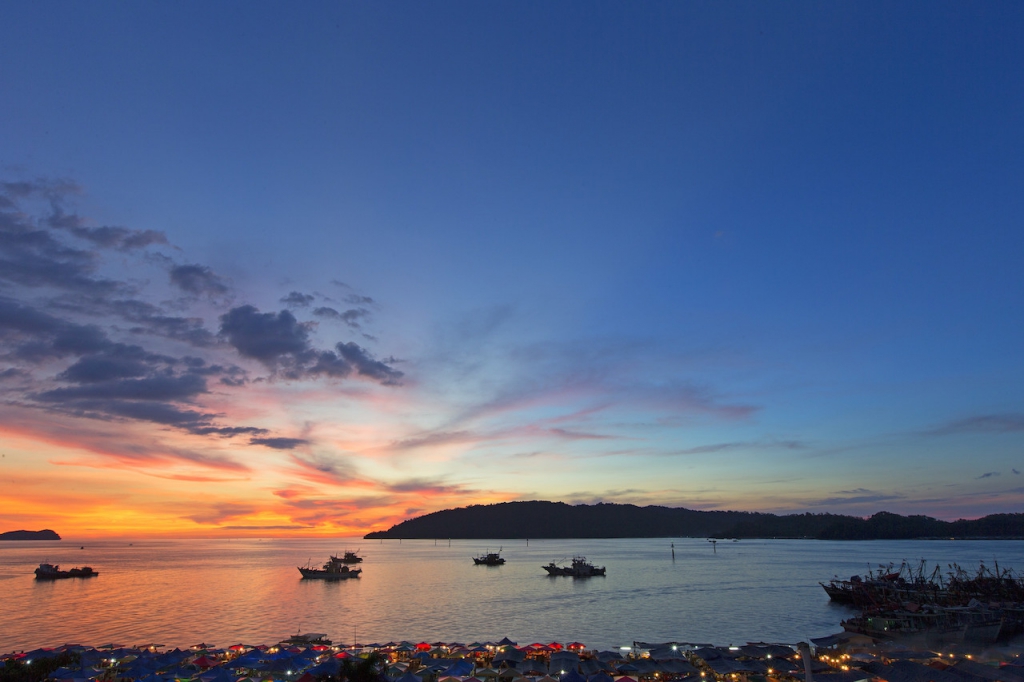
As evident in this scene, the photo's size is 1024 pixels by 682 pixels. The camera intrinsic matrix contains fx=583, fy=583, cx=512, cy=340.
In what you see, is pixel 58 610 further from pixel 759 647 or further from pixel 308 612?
pixel 759 647

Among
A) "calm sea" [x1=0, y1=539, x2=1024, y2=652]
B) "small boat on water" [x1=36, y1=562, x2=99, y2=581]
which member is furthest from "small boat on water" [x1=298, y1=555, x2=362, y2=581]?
"small boat on water" [x1=36, y1=562, x2=99, y2=581]

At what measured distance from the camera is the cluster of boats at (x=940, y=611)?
3906 cm

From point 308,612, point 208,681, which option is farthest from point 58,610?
point 208,681

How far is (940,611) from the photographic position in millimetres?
41812

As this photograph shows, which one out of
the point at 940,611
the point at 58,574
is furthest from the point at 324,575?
the point at 940,611

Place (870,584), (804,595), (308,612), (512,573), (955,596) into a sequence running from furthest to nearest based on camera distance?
(512,573), (804,595), (308,612), (870,584), (955,596)

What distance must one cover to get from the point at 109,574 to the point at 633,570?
337 ft

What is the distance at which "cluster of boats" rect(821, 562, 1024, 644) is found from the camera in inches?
1538

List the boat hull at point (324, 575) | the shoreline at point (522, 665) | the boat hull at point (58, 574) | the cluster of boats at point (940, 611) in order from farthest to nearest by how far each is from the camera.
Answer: the boat hull at point (58, 574) < the boat hull at point (324, 575) < the cluster of boats at point (940, 611) < the shoreline at point (522, 665)

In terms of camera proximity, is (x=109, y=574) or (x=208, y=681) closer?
(x=208, y=681)

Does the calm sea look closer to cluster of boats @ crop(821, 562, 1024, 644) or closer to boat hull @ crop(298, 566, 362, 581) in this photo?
boat hull @ crop(298, 566, 362, 581)

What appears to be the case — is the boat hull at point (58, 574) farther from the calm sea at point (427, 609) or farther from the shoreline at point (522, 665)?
the shoreline at point (522, 665)

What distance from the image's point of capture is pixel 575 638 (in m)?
45.0

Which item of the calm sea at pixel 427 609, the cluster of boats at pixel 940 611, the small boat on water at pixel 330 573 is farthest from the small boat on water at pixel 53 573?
the cluster of boats at pixel 940 611
